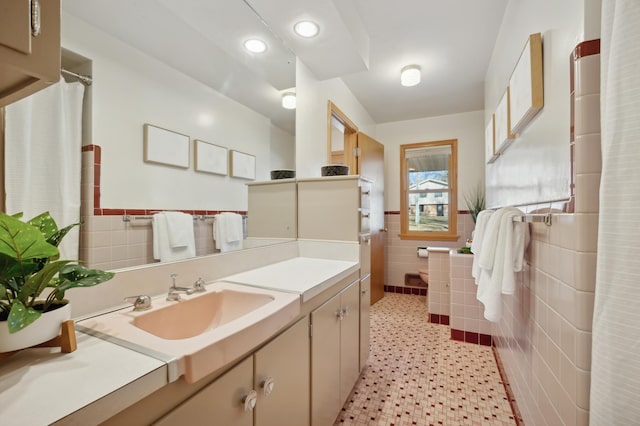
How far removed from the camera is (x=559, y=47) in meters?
1.05

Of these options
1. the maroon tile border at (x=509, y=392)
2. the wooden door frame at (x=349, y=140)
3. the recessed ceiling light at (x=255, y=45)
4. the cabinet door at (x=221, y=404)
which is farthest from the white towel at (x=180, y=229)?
the wooden door frame at (x=349, y=140)

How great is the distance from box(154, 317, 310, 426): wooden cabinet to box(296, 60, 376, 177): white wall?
129cm

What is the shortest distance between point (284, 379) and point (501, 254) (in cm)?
115

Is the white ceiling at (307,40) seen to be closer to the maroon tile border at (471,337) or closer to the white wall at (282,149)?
the white wall at (282,149)

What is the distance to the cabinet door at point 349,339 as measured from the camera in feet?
4.80

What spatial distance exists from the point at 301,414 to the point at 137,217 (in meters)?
0.98

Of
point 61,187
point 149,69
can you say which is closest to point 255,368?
point 61,187

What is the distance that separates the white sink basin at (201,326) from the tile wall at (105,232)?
0.17 m

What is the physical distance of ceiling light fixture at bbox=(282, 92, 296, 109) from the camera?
1831 millimetres

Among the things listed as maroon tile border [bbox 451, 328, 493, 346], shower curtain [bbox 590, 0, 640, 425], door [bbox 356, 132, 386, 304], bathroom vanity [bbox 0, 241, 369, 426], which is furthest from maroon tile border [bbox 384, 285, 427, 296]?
shower curtain [bbox 590, 0, 640, 425]

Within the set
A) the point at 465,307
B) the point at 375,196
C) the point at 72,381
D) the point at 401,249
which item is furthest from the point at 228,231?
the point at 401,249

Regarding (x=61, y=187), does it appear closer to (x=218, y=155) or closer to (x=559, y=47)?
(x=218, y=155)

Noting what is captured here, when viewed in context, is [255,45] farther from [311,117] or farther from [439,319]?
[439,319]

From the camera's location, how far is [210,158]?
1276mm
